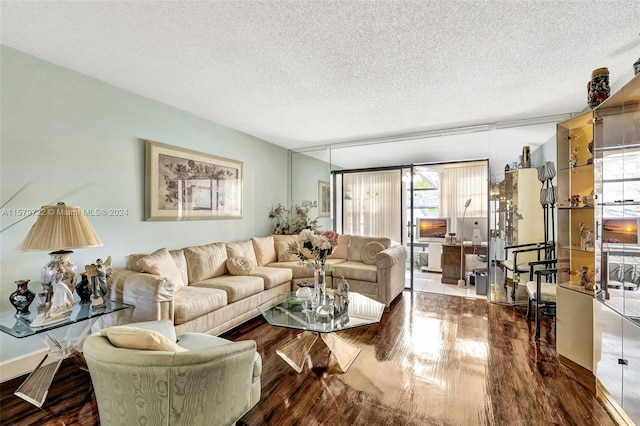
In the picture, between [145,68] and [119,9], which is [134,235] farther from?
[119,9]

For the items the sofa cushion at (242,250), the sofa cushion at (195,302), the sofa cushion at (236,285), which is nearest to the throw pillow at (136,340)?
the sofa cushion at (195,302)

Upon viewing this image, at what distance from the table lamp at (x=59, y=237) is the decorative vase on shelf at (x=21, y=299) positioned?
117 millimetres

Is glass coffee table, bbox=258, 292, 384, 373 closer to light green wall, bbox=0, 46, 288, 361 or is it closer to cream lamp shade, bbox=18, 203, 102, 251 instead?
cream lamp shade, bbox=18, 203, 102, 251

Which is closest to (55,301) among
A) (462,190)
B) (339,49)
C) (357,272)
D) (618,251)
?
(339,49)

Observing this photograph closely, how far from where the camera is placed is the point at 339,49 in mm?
2246

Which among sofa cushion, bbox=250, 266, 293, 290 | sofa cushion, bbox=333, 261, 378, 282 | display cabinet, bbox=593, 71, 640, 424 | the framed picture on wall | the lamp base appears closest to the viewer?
display cabinet, bbox=593, 71, 640, 424

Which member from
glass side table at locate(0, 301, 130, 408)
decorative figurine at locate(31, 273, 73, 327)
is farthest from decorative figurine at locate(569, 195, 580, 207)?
decorative figurine at locate(31, 273, 73, 327)

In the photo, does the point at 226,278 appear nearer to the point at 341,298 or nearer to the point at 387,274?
the point at 341,298

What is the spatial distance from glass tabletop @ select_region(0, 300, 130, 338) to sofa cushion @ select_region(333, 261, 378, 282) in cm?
268

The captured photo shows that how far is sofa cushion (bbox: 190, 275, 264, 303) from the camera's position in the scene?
3117mm

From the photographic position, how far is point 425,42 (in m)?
2.14

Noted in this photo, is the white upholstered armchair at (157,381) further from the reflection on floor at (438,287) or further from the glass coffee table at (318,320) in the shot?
the reflection on floor at (438,287)

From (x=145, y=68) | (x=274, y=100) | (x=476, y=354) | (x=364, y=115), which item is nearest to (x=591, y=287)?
(x=476, y=354)

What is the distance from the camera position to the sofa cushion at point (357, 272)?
4.04 metres
